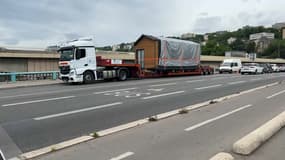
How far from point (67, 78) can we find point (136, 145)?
60.0 feet

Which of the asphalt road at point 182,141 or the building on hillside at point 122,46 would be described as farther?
the building on hillside at point 122,46

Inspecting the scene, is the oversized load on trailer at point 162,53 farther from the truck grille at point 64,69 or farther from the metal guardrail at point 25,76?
the truck grille at point 64,69

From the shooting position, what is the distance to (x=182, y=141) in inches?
258

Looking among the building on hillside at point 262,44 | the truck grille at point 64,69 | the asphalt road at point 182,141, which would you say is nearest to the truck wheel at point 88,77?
the truck grille at point 64,69

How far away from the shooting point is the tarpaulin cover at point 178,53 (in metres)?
31.6

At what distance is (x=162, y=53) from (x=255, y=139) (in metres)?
25.5

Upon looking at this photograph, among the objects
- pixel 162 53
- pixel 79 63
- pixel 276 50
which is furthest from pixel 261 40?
pixel 79 63

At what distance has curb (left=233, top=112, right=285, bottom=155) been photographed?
566 centimetres

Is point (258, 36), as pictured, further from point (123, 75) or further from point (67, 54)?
point (67, 54)

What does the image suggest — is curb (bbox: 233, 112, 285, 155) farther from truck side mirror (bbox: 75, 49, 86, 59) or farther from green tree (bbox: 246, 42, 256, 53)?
green tree (bbox: 246, 42, 256, 53)

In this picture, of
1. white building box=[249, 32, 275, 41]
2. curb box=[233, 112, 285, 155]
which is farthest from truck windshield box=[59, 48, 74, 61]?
white building box=[249, 32, 275, 41]

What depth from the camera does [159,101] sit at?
12.7 metres

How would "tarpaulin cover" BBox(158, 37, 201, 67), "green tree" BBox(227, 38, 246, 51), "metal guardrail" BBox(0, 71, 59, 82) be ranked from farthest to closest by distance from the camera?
"green tree" BBox(227, 38, 246, 51), "tarpaulin cover" BBox(158, 37, 201, 67), "metal guardrail" BBox(0, 71, 59, 82)

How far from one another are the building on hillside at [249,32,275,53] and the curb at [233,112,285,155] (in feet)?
440
